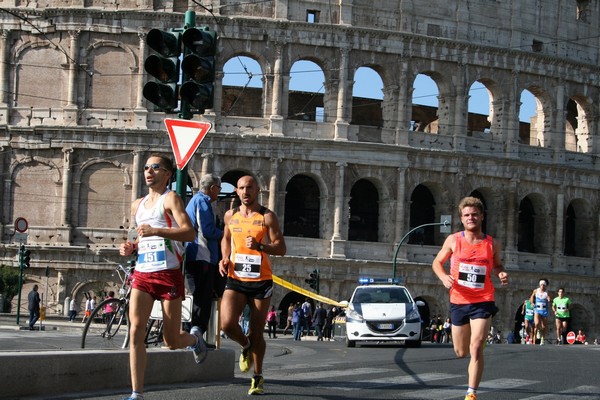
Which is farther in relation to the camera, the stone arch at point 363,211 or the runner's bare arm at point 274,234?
the stone arch at point 363,211

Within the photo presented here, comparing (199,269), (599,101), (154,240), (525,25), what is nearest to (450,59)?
(525,25)

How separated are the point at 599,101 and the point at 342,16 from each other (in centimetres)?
1348

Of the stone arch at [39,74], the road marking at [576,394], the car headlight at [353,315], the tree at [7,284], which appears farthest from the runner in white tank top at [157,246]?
the stone arch at [39,74]

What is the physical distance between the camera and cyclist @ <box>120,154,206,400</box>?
900 centimetres

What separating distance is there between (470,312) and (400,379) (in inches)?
128

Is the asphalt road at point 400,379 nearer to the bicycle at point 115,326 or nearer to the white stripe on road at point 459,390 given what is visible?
the white stripe on road at point 459,390

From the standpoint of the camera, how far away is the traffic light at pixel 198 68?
12.4m

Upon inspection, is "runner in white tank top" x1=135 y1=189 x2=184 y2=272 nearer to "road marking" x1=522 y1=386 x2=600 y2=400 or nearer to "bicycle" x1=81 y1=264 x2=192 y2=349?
"bicycle" x1=81 y1=264 x2=192 y2=349

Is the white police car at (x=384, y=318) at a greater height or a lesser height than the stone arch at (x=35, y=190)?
lesser

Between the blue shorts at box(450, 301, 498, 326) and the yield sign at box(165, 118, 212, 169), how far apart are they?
10.9ft

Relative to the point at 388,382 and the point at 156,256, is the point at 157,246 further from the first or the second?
the point at 388,382

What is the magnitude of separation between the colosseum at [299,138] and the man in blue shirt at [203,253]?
30.8 m

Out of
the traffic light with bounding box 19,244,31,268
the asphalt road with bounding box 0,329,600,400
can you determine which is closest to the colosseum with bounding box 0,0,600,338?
the traffic light with bounding box 19,244,31,268

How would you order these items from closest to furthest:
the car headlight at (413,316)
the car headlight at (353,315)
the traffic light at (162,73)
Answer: the traffic light at (162,73), the car headlight at (413,316), the car headlight at (353,315)
